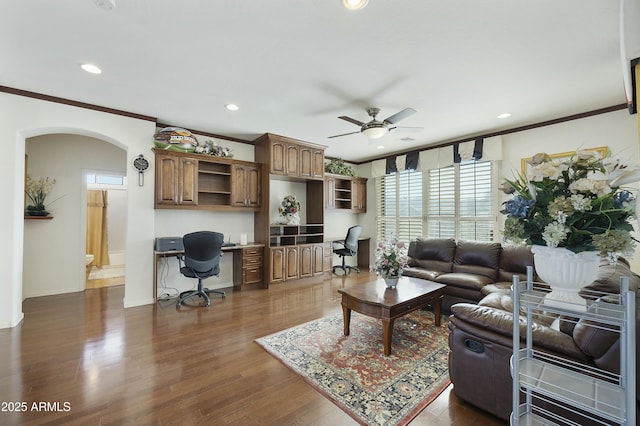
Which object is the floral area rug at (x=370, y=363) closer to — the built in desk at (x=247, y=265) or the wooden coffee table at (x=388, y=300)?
the wooden coffee table at (x=388, y=300)

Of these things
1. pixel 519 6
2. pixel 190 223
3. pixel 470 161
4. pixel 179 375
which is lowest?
pixel 179 375

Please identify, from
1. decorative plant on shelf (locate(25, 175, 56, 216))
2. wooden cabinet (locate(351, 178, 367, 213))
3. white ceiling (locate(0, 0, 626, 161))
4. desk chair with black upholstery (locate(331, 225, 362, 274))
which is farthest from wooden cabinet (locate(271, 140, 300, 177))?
decorative plant on shelf (locate(25, 175, 56, 216))

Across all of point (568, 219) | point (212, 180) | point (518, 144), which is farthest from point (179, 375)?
point (518, 144)

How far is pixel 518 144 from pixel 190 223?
5.92m

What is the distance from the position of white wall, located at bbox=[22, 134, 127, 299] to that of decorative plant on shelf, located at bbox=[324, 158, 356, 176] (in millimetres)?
4578

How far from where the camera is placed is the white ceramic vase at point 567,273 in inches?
45.6

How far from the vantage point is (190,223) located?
187 inches

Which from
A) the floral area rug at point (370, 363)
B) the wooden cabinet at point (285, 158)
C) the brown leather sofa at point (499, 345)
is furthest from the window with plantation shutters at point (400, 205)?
the brown leather sofa at point (499, 345)

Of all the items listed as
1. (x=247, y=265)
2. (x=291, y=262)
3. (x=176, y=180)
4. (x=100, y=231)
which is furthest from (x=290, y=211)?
(x=100, y=231)

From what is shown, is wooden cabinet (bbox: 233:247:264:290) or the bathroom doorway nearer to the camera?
wooden cabinet (bbox: 233:247:264:290)

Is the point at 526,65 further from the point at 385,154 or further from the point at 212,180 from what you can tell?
the point at 212,180

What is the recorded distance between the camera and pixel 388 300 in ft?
8.96

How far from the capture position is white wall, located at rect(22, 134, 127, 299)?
432 cm

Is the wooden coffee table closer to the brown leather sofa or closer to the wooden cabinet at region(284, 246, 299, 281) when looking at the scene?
the brown leather sofa
